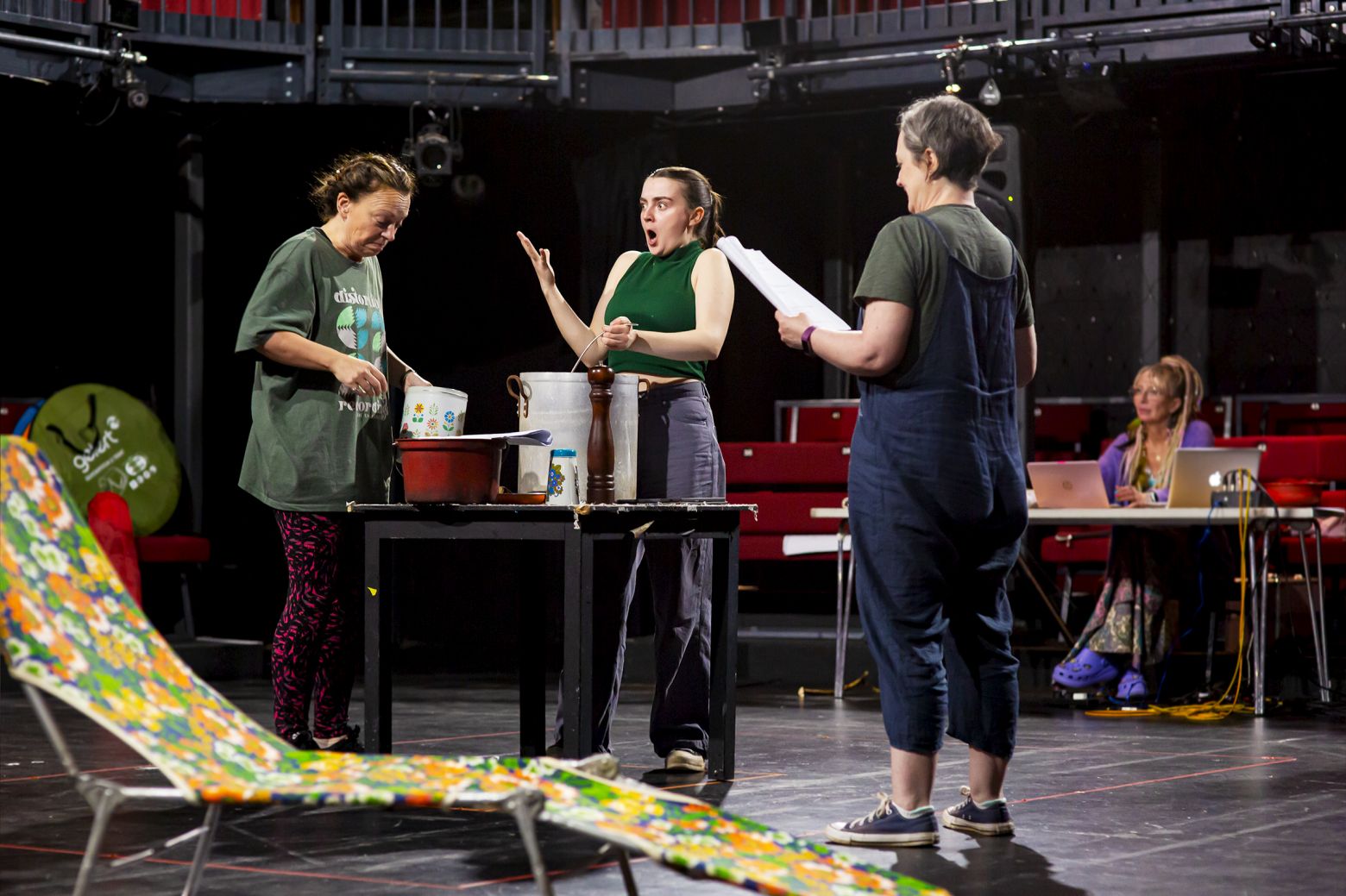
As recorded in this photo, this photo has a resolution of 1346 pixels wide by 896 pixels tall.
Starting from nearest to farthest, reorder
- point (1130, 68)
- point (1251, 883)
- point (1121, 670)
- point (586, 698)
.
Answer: point (1251, 883) < point (586, 698) < point (1121, 670) < point (1130, 68)

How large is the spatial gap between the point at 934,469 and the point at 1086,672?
11.4 ft

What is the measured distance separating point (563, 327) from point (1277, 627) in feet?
11.4

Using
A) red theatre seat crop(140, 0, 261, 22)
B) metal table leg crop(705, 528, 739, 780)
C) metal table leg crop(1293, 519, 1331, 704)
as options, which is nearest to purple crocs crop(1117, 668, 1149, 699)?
metal table leg crop(1293, 519, 1331, 704)

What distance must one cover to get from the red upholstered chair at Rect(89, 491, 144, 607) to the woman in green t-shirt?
142 inches

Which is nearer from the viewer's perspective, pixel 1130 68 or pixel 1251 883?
pixel 1251 883

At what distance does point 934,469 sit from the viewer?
2.92 m

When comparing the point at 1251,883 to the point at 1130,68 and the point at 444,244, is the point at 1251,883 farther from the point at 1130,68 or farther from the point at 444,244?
the point at 444,244

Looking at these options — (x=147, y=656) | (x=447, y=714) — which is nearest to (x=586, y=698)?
(x=147, y=656)

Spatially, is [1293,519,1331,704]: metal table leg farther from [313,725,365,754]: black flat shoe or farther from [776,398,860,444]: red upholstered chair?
[313,725,365,754]: black flat shoe

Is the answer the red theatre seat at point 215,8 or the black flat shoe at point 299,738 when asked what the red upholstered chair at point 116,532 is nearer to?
the red theatre seat at point 215,8

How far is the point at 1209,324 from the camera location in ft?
32.6

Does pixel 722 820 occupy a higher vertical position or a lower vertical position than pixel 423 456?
lower

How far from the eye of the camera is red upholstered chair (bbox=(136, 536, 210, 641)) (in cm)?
752

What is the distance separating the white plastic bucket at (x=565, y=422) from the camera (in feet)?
11.7
